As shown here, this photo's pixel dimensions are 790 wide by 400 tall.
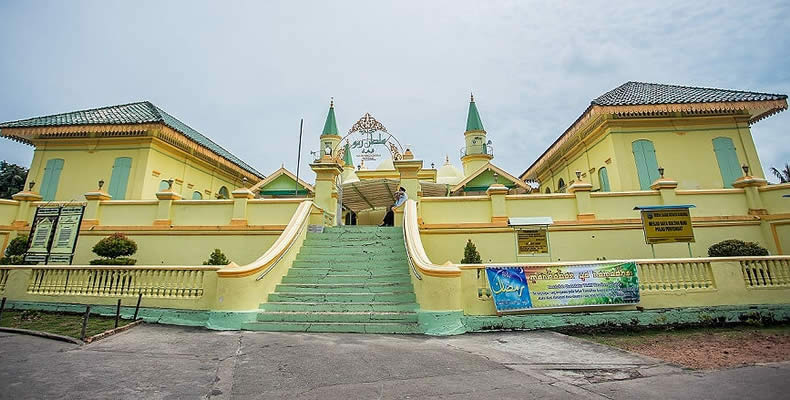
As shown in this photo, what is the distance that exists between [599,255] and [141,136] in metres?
19.0

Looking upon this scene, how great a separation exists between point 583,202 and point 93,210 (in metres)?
16.3

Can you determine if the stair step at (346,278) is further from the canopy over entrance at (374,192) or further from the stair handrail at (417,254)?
the canopy over entrance at (374,192)

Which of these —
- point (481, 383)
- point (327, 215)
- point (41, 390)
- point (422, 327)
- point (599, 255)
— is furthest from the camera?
point (327, 215)

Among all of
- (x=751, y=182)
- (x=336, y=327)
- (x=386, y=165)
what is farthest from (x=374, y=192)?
(x=751, y=182)

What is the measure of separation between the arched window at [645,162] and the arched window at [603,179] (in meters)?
1.32

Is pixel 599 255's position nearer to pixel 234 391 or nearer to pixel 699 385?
pixel 699 385

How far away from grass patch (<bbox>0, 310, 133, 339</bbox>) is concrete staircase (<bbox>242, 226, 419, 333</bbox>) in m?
2.61

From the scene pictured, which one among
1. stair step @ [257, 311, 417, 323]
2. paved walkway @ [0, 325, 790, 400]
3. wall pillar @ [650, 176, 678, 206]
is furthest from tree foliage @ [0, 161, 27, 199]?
wall pillar @ [650, 176, 678, 206]

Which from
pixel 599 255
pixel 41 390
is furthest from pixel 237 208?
pixel 599 255

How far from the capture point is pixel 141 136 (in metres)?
16.8

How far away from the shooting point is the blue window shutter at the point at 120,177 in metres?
16.4

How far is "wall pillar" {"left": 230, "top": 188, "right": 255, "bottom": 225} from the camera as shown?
40.4 feet

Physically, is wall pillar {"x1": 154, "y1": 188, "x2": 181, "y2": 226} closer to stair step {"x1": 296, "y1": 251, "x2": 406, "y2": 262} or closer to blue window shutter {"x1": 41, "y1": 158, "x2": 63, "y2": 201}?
stair step {"x1": 296, "y1": 251, "x2": 406, "y2": 262}

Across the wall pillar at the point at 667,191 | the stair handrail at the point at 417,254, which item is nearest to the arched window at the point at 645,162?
the wall pillar at the point at 667,191
